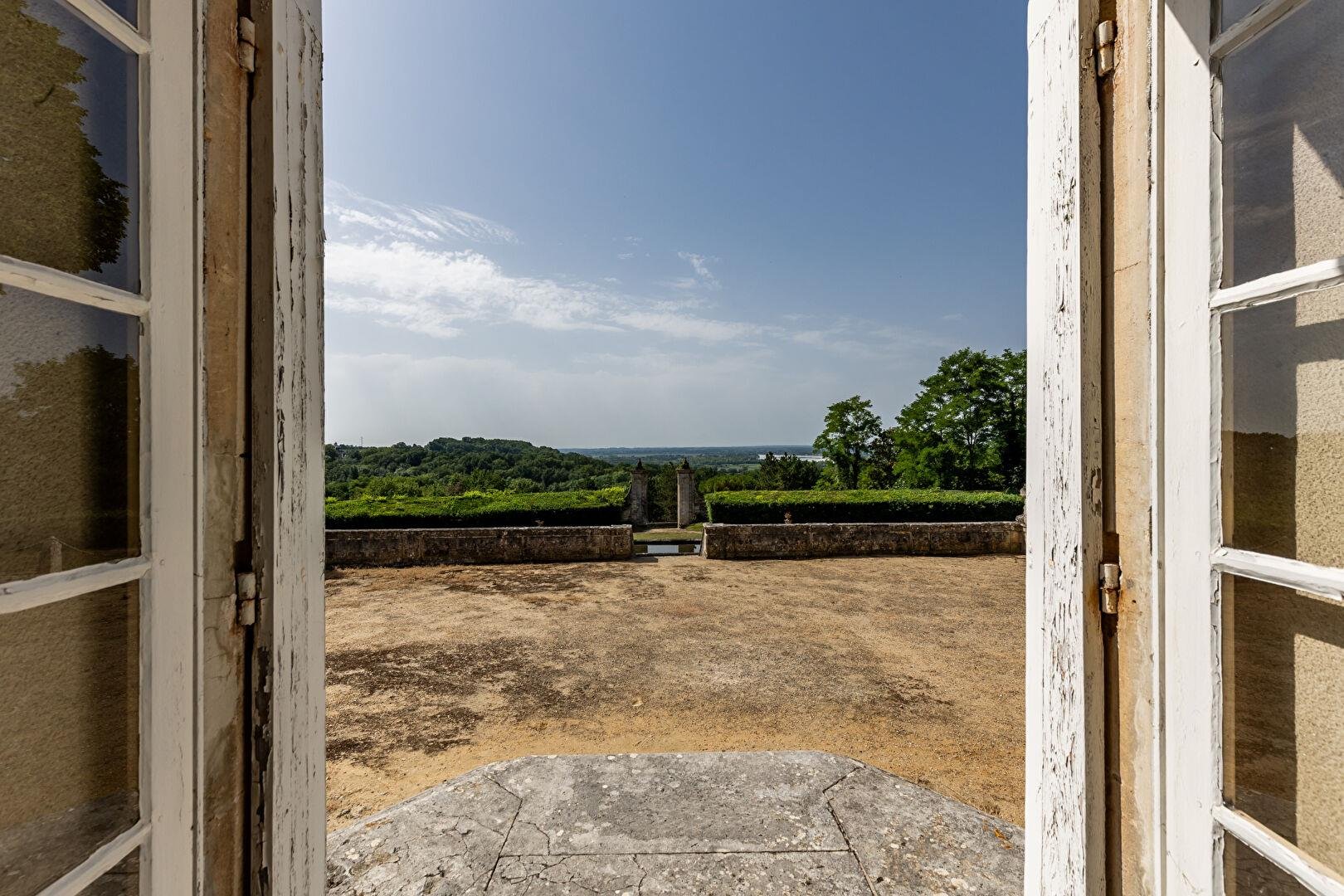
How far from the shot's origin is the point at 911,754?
326 cm

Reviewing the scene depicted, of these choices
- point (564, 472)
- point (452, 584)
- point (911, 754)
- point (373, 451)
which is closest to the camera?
point (911, 754)

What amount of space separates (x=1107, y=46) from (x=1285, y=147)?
1.65 ft

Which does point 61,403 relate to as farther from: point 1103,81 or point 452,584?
point 452,584

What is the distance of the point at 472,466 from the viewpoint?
125 ft

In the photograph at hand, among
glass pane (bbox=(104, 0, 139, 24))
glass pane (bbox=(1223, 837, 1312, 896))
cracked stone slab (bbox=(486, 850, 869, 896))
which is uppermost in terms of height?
glass pane (bbox=(104, 0, 139, 24))

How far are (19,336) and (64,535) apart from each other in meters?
0.31

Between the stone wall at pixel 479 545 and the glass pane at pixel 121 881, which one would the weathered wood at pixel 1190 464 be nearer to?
the glass pane at pixel 121 881

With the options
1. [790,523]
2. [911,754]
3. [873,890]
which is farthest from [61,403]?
[790,523]

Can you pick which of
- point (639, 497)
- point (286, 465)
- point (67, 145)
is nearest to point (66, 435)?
point (286, 465)

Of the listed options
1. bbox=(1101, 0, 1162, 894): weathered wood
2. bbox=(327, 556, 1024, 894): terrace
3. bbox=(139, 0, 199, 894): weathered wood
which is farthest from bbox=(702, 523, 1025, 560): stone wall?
bbox=(139, 0, 199, 894): weathered wood

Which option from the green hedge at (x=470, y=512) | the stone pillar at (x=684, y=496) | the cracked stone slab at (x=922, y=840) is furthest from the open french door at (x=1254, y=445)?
the stone pillar at (x=684, y=496)

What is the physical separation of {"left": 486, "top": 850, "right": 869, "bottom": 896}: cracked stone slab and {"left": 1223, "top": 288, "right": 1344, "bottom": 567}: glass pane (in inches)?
64.9

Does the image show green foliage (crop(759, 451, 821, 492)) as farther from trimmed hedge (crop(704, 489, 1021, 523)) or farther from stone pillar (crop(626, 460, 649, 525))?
trimmed hedge (crop(704, 489, 1021, 523))

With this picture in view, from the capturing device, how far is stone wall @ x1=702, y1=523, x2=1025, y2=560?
377 inches
